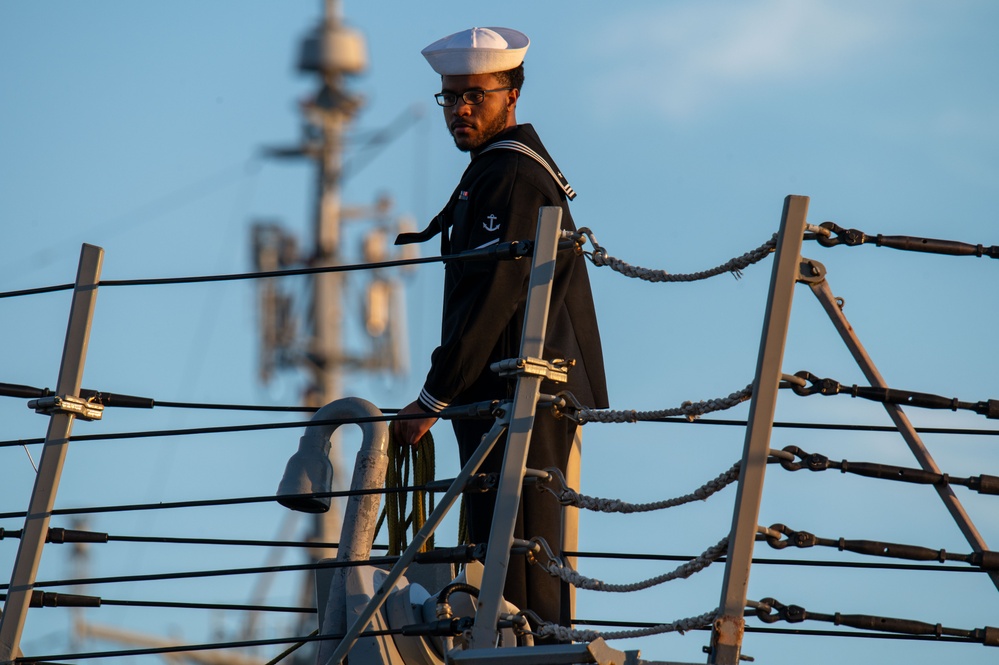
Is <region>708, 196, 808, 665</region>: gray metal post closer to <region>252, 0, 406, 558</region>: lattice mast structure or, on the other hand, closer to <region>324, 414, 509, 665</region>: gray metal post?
<region>324, 414, 509, 665</region>: gray metal post

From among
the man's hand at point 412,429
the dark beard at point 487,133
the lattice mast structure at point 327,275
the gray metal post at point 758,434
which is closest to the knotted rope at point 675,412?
the gray metal post at point 758,434

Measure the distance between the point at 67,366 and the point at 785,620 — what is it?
2.12m

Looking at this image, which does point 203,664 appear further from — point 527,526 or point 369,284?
point 527,526

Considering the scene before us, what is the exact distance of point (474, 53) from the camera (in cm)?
526

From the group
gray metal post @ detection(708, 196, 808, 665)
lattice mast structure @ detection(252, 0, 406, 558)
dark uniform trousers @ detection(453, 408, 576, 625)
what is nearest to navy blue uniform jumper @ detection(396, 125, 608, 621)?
dark uniform trousers @ detection(453, 408, 576, 625)

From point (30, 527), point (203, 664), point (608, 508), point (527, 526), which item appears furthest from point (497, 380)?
point (203, 664)

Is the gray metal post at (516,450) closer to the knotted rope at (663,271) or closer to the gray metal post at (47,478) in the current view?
the knotted rope at (663,271)

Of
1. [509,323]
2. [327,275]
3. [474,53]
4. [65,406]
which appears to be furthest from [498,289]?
[327,275]

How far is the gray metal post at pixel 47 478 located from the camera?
4422 mm

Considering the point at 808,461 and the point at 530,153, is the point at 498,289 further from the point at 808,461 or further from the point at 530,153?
the point at 808,461

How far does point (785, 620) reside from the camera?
→ 3486 mm

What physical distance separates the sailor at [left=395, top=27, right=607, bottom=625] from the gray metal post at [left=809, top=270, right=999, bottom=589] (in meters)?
0.89

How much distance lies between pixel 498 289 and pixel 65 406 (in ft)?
3.98

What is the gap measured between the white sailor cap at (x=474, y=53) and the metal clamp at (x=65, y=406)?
1.58 metres
